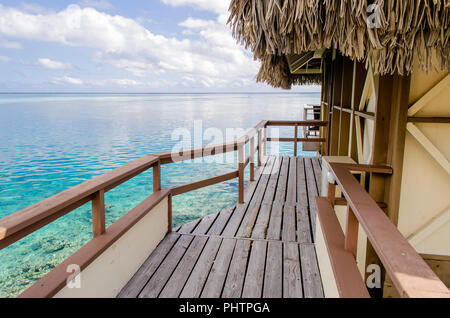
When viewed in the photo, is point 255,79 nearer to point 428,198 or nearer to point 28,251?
point 428,198

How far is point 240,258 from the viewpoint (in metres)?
2.55

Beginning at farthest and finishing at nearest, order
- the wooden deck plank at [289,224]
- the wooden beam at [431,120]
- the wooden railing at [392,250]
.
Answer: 1. the wooden deck plank at [289,224]
2. the wooden beam at [431,120]
3. the wooden railing at [392,250]

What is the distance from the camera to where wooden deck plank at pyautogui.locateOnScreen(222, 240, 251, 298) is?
208 centimetres

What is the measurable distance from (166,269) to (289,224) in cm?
153

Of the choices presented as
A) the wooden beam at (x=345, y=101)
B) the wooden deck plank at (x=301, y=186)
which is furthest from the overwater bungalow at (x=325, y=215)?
the wooden beam at (x=345, y=101)

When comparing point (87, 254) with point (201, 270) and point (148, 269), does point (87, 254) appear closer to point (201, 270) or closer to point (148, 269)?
point (148, 269)

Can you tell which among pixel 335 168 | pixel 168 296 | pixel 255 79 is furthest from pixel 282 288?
pixel 255 79

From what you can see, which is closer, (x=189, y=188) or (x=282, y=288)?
(x=282, y=288)

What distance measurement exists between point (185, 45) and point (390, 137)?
85.1m

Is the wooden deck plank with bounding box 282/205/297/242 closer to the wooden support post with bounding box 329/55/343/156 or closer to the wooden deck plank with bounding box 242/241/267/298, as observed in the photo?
the wooden deck plank with bounding box 242/241/267/298

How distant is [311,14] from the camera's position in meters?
1.85

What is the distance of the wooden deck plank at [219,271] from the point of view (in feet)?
6.81

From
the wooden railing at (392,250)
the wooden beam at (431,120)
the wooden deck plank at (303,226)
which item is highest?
the wooden beam at (431,120)

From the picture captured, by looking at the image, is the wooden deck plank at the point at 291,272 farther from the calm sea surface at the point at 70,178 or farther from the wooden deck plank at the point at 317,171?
the calm sea surface at the point at 70,178
